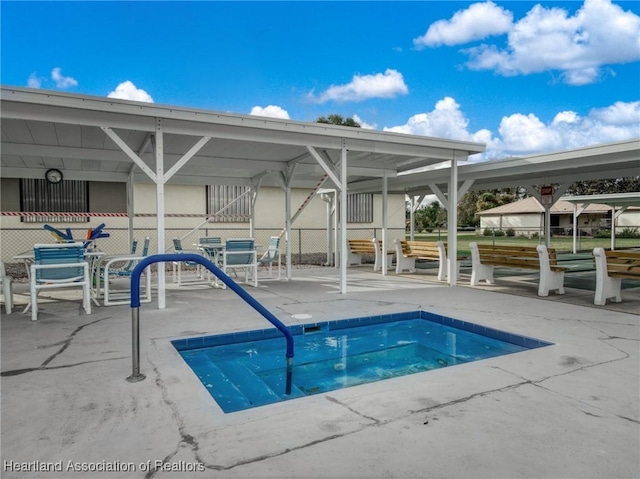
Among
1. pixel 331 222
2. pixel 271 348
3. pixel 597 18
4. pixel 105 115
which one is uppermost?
pixel 597 18

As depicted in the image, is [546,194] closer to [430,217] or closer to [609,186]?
[430,217]

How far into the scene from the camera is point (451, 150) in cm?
863

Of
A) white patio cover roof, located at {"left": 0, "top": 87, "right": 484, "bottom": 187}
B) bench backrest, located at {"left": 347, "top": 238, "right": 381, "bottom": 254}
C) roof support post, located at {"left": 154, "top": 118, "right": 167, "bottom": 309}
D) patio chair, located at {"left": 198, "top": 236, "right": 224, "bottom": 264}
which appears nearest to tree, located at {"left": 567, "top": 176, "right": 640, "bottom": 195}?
bench backrest, located at {"left": 347, "top": 238, "right": 381, "bottom": 254}

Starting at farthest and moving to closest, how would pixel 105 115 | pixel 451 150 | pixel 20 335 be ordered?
pixel 451 150, pixel 105 115, pixel 20 335

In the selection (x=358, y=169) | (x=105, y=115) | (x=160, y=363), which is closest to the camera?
(x=160, y=363)

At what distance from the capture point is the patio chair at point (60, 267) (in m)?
5.45

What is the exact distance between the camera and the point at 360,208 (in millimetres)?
17750

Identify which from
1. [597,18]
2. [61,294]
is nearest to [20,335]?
[61,294]

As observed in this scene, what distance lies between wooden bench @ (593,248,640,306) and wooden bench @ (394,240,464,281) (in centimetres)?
315

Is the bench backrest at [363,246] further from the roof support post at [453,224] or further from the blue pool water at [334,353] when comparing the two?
the blue pool water at [334,353]

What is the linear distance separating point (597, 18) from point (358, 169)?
19.5 ft

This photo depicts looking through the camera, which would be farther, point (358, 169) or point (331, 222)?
point (331, 222)

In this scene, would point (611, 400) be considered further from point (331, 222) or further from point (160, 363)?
point (331, 222)

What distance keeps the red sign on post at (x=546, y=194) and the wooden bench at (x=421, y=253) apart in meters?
3.30
